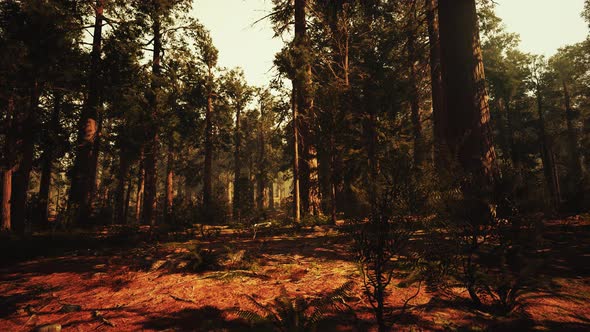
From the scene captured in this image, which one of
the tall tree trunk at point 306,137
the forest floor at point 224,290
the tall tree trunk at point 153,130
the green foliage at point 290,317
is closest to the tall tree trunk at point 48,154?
the tall tree trunk at point 153,130

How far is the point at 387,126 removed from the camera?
8547 millimetres

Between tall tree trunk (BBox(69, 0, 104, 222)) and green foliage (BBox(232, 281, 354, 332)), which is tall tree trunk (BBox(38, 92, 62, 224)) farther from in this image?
green foliage (BBox(232, 281, 354, 332))

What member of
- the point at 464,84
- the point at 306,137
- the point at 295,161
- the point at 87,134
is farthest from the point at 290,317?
the point at 87,134

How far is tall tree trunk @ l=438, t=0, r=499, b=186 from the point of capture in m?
6.09

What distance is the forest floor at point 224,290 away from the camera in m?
2.81

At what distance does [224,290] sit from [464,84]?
6.43 metres

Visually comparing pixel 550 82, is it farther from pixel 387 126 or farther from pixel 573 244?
pixel 573 244

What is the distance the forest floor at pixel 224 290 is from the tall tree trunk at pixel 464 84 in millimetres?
2167

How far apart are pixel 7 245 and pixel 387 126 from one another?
1003 centimetres

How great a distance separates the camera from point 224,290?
3.77 metres

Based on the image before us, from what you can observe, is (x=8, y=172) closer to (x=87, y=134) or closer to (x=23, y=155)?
(x=23, y=155)

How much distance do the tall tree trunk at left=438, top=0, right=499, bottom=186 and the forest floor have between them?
2.17 m

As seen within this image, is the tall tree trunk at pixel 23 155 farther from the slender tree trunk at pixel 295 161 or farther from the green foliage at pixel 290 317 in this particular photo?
the green foliage at pixel 290 317

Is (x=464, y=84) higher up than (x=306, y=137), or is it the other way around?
(x=306, y=137)
